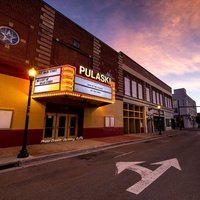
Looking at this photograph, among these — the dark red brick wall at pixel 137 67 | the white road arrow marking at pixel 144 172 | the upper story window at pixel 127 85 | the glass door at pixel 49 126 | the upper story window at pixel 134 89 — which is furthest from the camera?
the upper story window at pixel 134 89

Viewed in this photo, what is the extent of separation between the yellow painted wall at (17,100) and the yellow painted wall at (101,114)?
593 centimetres

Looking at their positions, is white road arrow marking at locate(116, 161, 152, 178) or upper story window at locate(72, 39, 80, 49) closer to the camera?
white road arrow marking at locate(116, 161, 152, 178)

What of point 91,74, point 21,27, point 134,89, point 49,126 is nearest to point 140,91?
point 134,89

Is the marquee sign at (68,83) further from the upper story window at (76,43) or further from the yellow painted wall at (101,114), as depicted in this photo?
the upper story window at (76,43)

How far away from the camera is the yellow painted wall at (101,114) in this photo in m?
18.7

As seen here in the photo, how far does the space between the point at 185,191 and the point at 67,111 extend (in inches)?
→ 527

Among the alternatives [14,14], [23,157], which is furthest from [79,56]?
[23,157]

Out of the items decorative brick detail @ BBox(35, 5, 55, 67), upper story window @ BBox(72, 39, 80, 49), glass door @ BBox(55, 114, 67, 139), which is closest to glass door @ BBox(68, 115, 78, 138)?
glass door @ BBox(55, 114, 67, 139)

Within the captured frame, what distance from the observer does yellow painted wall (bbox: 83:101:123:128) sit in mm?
18688

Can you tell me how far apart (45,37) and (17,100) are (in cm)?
600

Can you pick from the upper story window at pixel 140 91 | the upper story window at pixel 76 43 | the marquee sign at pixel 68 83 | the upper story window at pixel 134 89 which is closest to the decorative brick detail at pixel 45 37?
the marquee sign at pixel 68 83

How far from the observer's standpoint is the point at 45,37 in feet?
48.9

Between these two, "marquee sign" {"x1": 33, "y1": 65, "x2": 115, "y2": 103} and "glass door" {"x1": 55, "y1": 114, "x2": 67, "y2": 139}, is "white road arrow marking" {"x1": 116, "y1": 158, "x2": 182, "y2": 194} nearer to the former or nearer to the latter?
"marquee sign" {"x1": 33, "y1": 65, "x2": 115, "y2": 103}

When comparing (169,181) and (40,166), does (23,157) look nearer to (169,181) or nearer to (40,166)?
Result: (40,166)
